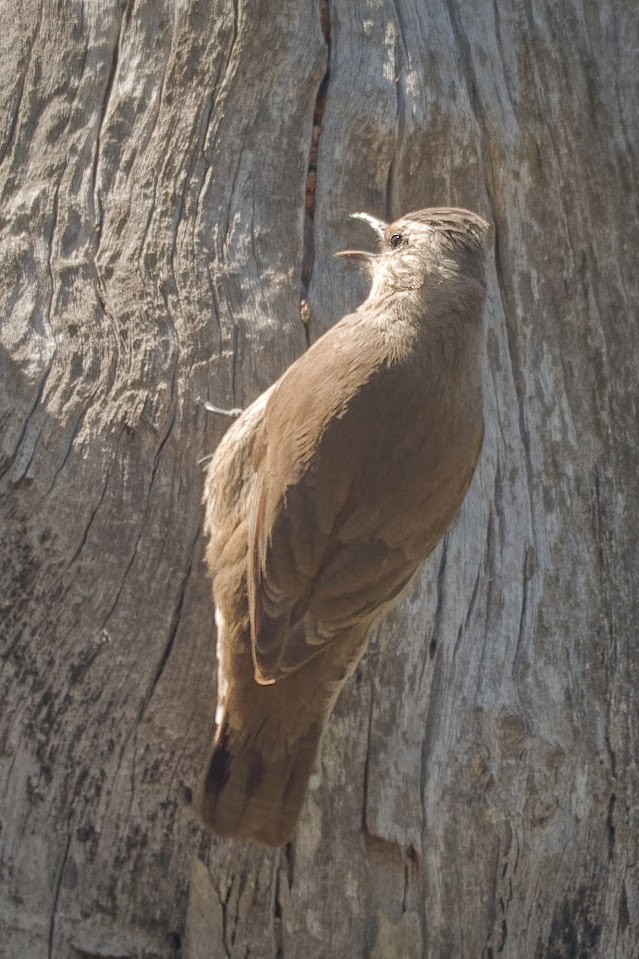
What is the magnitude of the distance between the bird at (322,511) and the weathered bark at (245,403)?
0.18 m

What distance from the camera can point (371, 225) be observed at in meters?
4.48

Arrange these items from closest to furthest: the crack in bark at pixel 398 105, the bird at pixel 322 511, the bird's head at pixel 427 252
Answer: the bird at pixel 322 511
the bird's head at pixel 427 252
the crack in bark at pixel 398 105

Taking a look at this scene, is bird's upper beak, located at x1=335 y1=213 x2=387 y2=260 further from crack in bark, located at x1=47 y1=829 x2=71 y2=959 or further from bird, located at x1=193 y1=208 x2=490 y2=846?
crack in bark, located at x1=47 y1=829 x2=71 y2=959

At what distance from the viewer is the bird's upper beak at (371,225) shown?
438 cm

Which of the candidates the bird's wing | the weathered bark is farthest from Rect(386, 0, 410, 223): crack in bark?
the bird's wing

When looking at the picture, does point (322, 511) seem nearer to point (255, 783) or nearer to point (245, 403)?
Result: point (245, 403)

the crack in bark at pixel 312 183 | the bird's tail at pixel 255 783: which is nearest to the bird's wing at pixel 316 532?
the bird's tail at pixel 255 783

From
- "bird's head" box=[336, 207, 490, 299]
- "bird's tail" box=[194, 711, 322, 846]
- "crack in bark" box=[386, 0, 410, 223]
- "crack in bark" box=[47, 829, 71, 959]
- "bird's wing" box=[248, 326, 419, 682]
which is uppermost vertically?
"crack in bark" box=[386, 0, 410, 223]

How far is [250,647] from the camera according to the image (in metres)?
3.79

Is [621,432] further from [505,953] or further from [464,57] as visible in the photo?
[505,953]

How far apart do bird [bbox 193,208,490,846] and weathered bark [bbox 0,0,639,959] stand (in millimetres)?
177

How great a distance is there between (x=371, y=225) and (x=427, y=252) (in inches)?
10.2

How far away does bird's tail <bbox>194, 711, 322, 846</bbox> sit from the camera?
11.9 ft

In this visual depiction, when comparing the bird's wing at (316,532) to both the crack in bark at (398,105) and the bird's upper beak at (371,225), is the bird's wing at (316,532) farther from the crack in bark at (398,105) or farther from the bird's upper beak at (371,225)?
the crack in bark at (398,105)
